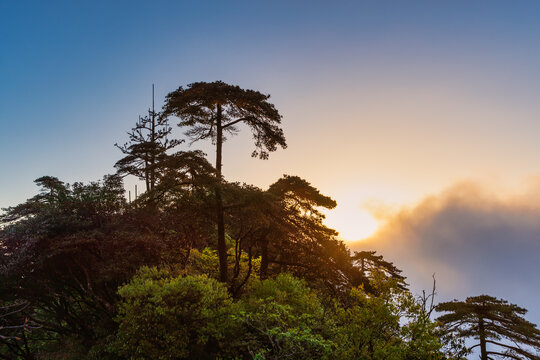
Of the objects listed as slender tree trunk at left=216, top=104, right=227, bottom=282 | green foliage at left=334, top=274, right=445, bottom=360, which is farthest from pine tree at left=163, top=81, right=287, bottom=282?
green foliage at left=334, top=274, right=445, bottom=360

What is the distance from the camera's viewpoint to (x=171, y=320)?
10188mm

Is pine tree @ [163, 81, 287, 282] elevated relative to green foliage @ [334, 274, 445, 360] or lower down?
elevated

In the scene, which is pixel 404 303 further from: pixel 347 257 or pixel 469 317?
pixel 469 317

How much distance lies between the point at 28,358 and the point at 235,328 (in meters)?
12.4

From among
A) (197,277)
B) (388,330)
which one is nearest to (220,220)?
(197,277)

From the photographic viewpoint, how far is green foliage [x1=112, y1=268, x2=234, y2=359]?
32.9ft

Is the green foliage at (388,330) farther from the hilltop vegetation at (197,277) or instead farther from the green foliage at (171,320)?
the green foliage at (171,320)

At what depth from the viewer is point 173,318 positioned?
10.2m

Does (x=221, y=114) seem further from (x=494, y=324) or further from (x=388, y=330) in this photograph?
(x=494, y=324)

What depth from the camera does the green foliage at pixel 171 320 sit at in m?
10.0

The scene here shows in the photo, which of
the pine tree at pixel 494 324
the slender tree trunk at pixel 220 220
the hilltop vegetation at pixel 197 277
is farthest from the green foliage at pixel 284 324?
the pine tree at pixel 494 324

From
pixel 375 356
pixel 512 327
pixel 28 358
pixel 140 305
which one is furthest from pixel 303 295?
pixel 512 327

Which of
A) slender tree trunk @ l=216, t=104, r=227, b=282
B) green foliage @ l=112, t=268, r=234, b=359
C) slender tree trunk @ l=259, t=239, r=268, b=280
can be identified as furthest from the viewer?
slender tree trunk @ l=259, t=239, r=268, b=280

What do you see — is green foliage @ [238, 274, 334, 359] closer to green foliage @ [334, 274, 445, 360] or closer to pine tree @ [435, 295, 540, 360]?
green foliage @ [334, 274, 445, 360]
